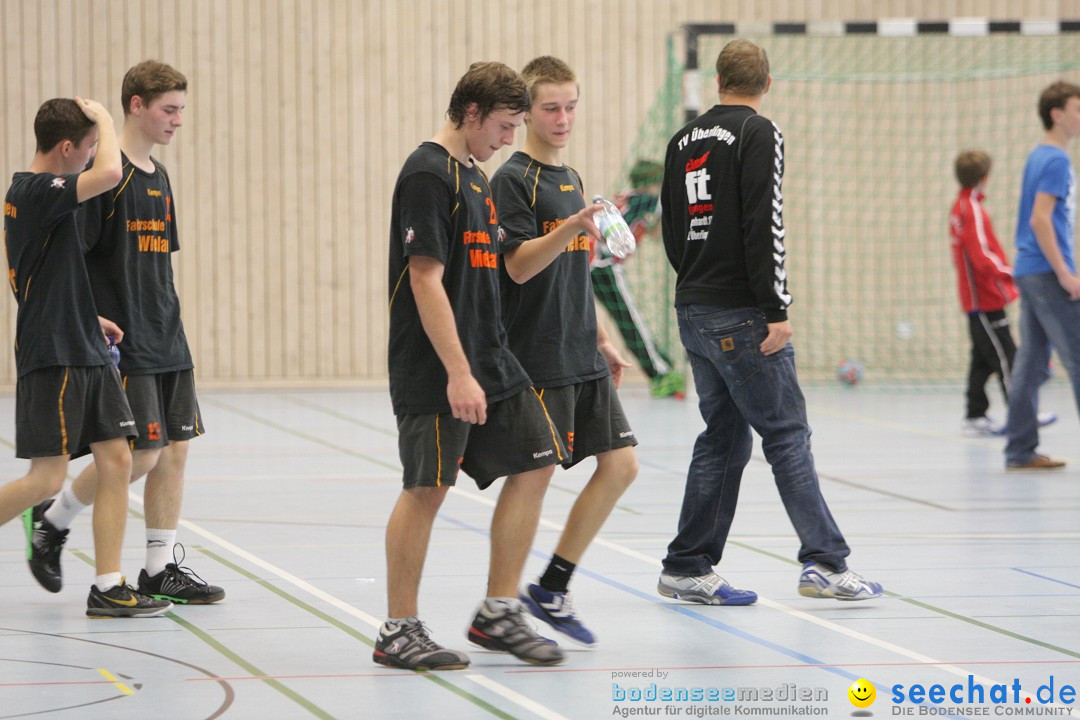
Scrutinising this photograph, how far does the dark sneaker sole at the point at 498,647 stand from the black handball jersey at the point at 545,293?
0.72 metres

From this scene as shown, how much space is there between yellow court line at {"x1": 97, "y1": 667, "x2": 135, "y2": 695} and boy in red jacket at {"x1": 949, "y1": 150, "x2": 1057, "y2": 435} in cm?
720

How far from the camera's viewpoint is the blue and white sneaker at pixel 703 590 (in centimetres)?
482

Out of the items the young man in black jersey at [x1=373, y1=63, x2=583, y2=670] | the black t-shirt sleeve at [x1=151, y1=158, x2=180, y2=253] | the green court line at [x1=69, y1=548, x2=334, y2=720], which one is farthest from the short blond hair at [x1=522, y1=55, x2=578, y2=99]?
the green court line at [x1=69, y1=548, x2=334, y2=720]

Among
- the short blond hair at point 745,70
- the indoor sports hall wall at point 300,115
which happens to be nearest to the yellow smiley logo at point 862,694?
the short blond hair at point 745,70

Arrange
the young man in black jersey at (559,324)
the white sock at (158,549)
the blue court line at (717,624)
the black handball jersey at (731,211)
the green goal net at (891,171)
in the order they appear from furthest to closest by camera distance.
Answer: the green goal net at (891,171) → the white sock at (158,549) → the black handball jersey at (731,211) → the young man in black jersey at (559,324) → the blue court line at (717,624)

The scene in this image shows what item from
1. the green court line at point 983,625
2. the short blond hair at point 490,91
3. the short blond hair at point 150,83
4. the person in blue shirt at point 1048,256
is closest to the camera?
the short blond hair at point 490,91

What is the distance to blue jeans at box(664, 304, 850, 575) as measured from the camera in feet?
15.5

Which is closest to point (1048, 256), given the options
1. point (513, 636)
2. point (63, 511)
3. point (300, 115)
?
point (513, 636)

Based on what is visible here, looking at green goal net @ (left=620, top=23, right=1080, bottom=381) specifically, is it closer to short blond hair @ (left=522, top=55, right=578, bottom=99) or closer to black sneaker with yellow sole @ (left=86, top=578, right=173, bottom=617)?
short blond hair @ (left=522, top=55, right=578, bottom=99)

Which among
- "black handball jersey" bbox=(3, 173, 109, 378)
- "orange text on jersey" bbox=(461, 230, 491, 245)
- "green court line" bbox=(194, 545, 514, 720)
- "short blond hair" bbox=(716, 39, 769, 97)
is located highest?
"short blond hair" bbox=(716, 39, 769, 97)

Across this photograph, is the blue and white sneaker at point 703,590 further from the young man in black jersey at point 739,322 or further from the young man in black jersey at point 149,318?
the young man in black jersey at point 149,318

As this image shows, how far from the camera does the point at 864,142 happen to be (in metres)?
14.8

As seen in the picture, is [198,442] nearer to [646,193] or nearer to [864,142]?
[646,193]

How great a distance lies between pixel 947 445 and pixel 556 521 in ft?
12.6
